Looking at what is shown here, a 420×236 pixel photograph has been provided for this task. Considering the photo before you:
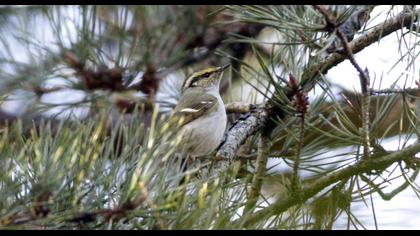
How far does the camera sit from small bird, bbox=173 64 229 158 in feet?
8.55

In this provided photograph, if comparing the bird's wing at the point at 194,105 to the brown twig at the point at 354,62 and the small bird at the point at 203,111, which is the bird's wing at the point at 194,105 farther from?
the brown twig at the point at 354,62

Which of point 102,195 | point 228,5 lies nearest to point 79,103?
point 228,5

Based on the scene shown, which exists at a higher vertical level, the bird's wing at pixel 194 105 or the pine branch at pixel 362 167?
the pine branch at pixel 362 167

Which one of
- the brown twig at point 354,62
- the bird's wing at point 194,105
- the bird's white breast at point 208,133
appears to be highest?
the brown twig at point 354,62

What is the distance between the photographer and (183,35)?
259 cm

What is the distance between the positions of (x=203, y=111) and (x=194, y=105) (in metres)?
0.09

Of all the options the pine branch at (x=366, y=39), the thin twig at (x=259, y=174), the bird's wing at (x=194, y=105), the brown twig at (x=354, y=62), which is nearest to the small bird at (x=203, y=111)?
the bird's wing at (x=194, y=105)

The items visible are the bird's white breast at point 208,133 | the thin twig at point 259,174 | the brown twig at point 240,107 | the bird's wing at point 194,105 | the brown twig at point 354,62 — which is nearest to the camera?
the brown twig at point 354,62

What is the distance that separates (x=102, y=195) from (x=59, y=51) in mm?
1250

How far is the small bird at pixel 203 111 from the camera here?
2.61 m

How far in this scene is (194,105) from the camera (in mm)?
2969

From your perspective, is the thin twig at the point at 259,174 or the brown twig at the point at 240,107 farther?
the brown twig at the point at 240,107
